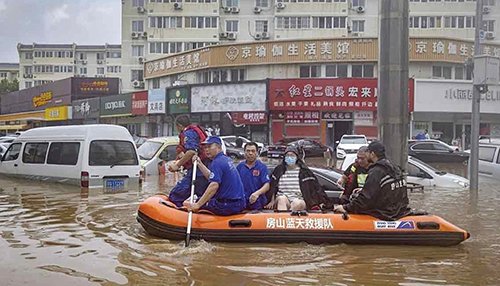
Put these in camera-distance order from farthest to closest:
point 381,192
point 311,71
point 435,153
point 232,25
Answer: point 232,25 → point 311,71 → point 435,153 → point 381,192

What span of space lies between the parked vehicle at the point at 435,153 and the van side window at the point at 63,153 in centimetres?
1721

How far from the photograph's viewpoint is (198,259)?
7.27m

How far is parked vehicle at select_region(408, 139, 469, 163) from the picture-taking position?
25.9 m

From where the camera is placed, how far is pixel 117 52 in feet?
312

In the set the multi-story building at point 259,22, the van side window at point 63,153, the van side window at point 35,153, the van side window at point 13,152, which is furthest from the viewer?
the multi-story building at point 259,22

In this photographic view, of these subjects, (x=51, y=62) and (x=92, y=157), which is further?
(x=51, y=62)

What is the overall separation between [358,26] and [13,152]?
4302 cm

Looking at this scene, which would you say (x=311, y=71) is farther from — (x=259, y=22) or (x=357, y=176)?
(x=357, y=176)

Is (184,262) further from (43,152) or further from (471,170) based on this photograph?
(471,170)

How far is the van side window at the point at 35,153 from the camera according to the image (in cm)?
1413

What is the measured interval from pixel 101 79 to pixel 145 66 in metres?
10.0

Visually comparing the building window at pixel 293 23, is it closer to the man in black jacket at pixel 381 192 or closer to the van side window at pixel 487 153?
the van side window at pixel 487 153

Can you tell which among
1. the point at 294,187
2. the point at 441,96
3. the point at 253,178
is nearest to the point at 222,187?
the point at 253,178

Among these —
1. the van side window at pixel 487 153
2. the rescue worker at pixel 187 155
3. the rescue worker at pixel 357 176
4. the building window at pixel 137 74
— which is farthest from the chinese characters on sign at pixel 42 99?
the rescue worker at pixel 357 176
